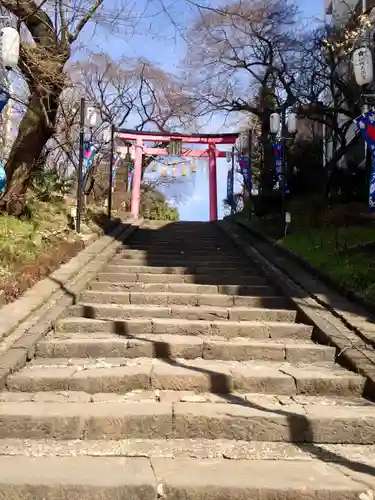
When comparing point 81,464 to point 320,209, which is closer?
point 81,464

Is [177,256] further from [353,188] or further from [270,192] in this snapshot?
[353,188]

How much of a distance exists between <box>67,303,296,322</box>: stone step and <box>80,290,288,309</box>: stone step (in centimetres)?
45

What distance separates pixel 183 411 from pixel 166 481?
754 mm

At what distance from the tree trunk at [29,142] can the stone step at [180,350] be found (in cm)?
462

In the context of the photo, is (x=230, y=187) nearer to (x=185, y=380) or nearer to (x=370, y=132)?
(x=370, y=132)

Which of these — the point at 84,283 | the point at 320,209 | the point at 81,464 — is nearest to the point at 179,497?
the point at 81,464

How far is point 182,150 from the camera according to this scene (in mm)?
21828

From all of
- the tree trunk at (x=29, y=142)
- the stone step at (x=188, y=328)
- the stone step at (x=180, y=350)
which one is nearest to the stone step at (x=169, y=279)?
the stone step at (x=188, y=328)

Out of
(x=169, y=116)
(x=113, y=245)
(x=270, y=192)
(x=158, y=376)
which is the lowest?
(x=158, y=376)

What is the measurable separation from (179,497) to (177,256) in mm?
6448

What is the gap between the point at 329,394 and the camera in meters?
4.00

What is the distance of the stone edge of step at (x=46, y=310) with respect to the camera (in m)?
4.19

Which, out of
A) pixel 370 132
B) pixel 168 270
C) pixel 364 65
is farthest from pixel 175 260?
pixel 364 65

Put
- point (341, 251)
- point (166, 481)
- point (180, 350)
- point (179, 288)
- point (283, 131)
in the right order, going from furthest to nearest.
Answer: point (283, 131) → point (341, 251) → point (179, 288) → point (180, 350) → point (166, 481)
